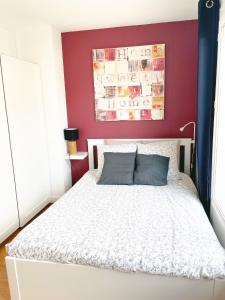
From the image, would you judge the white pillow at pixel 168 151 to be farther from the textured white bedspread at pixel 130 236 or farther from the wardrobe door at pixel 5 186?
the wardrobe door at pixel 5 186

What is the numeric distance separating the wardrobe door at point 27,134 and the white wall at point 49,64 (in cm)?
10

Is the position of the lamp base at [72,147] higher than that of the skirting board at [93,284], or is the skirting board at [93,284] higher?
the lamp base at [72,147]

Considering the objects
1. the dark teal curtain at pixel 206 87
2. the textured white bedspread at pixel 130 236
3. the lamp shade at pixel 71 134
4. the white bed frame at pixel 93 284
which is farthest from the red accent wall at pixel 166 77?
the white bed frame at pixel 93 284

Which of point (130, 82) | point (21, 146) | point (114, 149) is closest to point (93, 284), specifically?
point (114, 149)

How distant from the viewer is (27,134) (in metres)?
2.92

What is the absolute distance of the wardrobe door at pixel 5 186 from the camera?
8.19ft

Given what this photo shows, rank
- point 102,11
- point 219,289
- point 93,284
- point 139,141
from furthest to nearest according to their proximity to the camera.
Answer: point 139,141 → point 102,11 → point 93,284 → point 219,289

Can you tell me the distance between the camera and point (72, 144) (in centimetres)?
334

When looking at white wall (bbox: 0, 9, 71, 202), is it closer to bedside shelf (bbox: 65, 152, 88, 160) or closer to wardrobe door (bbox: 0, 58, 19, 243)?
bedside shelf (bbox: 65, 152, 88, 160)

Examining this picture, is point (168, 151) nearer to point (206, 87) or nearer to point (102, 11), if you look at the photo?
point (206, 87)

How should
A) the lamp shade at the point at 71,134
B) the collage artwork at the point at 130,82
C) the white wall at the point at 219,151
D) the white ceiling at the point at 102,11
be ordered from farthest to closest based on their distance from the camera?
the lamp shade at the point at 71,134
the collage artwork at the point at 130,82
the white ceiling at the point at 102,11
the white wall at the point at 219,151

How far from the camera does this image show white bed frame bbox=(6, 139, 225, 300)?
141cm

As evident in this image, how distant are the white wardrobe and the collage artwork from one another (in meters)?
0.85

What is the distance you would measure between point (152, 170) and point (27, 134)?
1.61 meters
